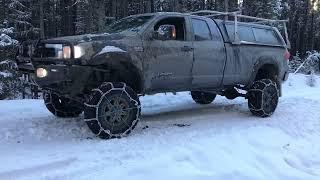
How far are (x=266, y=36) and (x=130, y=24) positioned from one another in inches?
149

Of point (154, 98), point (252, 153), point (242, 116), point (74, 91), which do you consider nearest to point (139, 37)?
point (74, 91)

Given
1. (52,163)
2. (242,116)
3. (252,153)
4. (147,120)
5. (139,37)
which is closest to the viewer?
(52,163)

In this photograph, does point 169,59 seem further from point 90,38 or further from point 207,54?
point 90,38

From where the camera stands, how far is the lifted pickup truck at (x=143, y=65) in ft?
24.8

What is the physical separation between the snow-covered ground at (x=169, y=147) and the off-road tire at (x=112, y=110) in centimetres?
20

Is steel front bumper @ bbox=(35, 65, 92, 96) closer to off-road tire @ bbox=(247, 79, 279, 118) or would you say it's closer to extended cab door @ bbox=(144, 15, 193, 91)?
extended cab door @ bbox=(144, 15, 193, 91)

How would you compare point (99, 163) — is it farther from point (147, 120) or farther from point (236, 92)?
point (236, 92)

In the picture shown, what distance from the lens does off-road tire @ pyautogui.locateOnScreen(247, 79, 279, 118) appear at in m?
10.4

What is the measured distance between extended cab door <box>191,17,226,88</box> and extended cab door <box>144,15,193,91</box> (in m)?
0.20

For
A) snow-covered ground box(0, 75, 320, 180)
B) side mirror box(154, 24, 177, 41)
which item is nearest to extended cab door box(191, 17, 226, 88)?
side mirror box(154, 24, 177, 41)

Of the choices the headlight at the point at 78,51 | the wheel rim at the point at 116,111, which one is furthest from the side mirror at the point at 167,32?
the headlight at the point at 78,51

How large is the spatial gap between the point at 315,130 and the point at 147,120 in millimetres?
3222

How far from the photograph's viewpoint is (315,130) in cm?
942

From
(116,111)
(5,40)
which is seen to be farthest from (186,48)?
(5,40)
